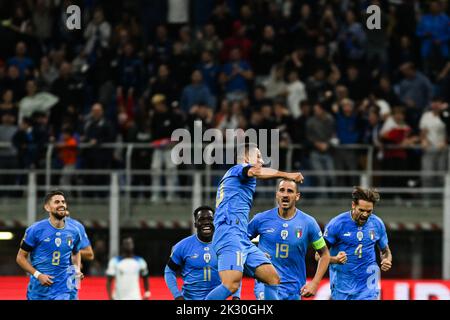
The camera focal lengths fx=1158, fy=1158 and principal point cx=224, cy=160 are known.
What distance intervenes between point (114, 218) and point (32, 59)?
14.0 ft

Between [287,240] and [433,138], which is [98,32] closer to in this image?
[433,138]

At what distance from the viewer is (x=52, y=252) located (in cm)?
1327

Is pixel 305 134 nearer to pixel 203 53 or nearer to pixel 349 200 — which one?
pixel 349 200

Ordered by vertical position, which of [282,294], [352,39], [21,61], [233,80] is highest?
[352,39]

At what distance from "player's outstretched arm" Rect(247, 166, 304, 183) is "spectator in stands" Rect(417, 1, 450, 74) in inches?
446

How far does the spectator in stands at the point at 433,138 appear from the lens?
2016 cm

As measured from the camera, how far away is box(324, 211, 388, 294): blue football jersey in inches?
520

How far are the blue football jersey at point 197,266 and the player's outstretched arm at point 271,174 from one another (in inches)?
66.0

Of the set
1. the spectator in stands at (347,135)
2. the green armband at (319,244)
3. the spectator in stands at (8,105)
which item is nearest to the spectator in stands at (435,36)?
the spectator in stands at (347,135)

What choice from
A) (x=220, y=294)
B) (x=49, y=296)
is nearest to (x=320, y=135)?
(x=49, y=296)

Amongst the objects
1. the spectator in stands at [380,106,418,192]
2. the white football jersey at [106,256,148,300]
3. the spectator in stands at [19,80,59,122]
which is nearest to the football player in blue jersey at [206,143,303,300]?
the white football jersey at [106,256,148,300]

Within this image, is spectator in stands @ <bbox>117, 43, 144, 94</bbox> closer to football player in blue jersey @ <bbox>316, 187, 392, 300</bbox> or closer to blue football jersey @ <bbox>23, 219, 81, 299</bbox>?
blue football jersey @ <bbox>23, 219, 81, 299</bbox>

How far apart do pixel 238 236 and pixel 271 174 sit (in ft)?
3.15
